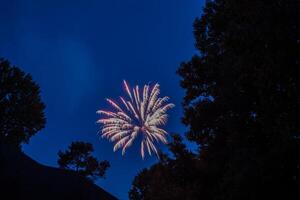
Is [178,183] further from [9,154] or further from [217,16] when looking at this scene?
[9,154]

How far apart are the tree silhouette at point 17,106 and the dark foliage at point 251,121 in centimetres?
2275

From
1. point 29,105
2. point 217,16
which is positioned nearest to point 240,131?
point 217,16

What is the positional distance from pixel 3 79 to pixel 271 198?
97.4 feet

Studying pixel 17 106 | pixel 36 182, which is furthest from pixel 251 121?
pixel 17 106

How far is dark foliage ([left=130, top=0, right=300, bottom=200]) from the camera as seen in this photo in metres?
8.20

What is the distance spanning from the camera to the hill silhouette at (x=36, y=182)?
1461cm

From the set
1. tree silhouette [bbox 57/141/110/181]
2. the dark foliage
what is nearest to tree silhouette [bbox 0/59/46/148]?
tree silhouette [bbox 57/141/110/181]

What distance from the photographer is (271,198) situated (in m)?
8.77

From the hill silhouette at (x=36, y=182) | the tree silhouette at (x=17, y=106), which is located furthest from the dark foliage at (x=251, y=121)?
the tree silhouette at (x=17, y=106)

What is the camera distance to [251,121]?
9930mm

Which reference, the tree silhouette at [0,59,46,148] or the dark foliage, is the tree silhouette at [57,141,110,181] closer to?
the tree silhouette at [0,59,46,148]

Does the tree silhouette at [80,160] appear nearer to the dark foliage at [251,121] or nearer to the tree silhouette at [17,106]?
the tree silhouette at [17,106]

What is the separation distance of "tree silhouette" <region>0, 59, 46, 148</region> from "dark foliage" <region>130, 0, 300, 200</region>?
22750 millimetres

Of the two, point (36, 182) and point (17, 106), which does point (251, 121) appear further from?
point (17, 106)
